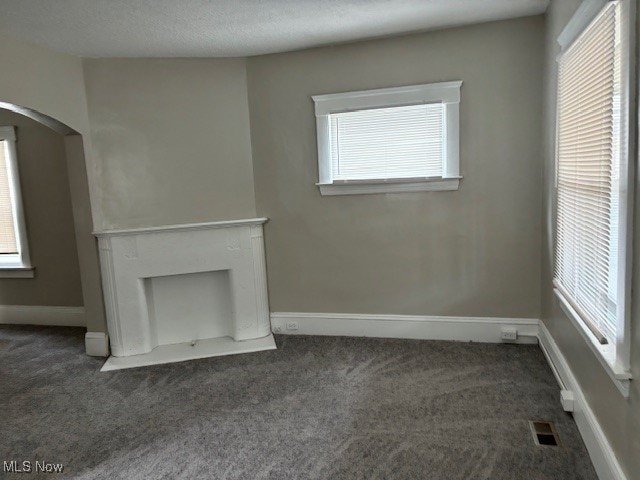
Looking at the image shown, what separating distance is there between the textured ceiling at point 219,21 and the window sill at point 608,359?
204cm

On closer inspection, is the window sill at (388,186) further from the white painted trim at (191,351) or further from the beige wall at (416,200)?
the white painted trim at (191,351)

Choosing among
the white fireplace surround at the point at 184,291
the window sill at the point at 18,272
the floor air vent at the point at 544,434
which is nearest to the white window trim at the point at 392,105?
the white fireplace surround at the point at 184,291

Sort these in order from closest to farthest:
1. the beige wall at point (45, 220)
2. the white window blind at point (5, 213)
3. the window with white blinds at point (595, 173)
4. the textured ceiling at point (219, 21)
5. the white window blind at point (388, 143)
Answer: the window with white blinds at point (595, 173) → the textured ceiling at point (219, 21) → the white window blind at point (388, 143) → the beige wall at point (45, 220) → the white window blind at point (5, 213)

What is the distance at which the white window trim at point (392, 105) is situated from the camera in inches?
129

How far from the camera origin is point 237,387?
3.00 meters

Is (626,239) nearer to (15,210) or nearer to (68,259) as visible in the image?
(68,259)

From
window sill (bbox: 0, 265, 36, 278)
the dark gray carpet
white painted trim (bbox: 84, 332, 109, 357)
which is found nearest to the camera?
the dark gray carpet

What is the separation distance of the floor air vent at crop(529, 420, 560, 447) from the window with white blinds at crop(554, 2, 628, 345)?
2.08 feet

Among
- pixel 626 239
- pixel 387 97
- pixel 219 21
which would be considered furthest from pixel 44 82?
pixel 626 239

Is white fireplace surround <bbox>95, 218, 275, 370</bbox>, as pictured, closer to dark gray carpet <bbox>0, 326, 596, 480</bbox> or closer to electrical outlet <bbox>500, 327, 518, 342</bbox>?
dark gray carpet <bbox>0, 326, 596, 480</bbox>

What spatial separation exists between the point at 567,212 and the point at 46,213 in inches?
174

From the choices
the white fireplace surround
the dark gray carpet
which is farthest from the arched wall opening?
the dark gray carpet

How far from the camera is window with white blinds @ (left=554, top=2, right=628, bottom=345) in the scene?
170 cm

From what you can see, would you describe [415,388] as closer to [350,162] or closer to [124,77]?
[350,162]
